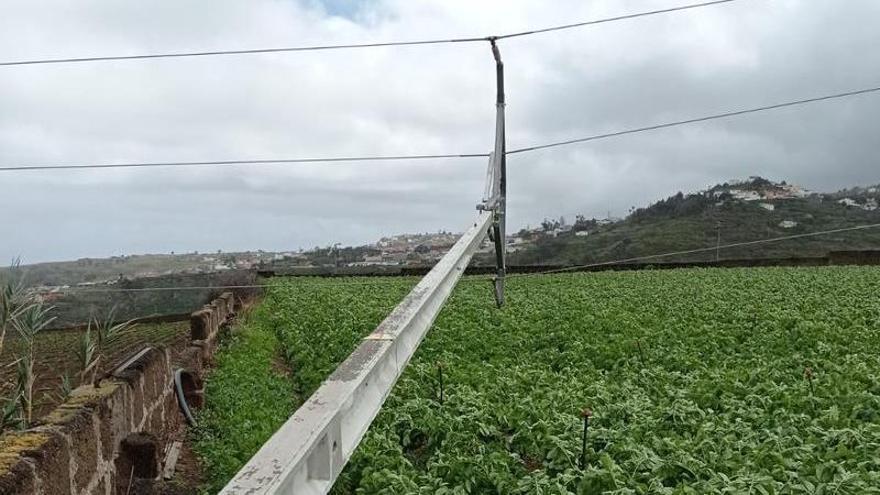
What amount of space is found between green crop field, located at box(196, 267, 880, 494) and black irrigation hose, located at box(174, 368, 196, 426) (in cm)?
189

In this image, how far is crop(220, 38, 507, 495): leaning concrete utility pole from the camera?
1.79 metres

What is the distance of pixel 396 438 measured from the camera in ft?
21.3

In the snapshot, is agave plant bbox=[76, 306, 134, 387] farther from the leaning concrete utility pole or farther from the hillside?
the hillside

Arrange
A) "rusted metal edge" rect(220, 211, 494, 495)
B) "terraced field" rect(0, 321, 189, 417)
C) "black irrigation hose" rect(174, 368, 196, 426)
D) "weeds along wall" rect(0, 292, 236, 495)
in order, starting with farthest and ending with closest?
"black irrigation hose" rect(174, 368, 196, 426) < "terraced field" rect(0, 321, 189, 417) < "weeds along wall" rect(0, 292, 236, 495) < "rusted metal edge" rect(220, 211, 494, 495)

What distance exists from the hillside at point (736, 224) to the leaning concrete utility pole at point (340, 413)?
41397 millimetres

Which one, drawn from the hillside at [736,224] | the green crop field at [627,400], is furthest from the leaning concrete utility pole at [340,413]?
the hillside at [736,224]

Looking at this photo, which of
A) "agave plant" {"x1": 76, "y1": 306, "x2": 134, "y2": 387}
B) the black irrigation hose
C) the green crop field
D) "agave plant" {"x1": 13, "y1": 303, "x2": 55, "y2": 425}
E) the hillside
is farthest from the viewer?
the hillside

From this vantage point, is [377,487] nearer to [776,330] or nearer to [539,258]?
[776,330]

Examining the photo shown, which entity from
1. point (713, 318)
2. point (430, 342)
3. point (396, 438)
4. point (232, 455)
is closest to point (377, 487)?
point (396, 438)

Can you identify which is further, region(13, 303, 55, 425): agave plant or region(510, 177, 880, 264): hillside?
region(510, 177, 880, 264): hillside

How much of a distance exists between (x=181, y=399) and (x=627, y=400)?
5070 millimetres

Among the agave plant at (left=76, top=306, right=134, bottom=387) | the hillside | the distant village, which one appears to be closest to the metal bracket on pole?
the distant village

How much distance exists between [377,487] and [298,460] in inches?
144

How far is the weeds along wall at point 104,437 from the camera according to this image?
13.5 feet
